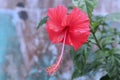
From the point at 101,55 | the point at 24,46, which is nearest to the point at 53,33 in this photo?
the point at 101,55

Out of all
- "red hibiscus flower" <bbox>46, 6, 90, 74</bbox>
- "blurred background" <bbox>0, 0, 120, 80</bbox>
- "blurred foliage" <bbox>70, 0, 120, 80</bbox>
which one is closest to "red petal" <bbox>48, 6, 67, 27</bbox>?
"red hibiscus flower" <bbox>46, 6, 90, 74</bbox>

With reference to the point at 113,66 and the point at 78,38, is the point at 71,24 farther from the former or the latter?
the point at 113,66

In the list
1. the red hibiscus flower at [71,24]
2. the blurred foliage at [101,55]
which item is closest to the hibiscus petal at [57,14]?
the red hibiscus flower at [71,24]

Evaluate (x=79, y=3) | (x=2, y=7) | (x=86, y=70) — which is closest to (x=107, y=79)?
(x=86, y=70)

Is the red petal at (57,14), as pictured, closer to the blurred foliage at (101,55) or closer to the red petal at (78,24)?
the red petal at (78,24)

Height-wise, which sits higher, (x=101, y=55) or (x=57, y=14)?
(x=57, y=14)

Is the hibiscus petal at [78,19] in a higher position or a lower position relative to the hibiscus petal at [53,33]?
higher
